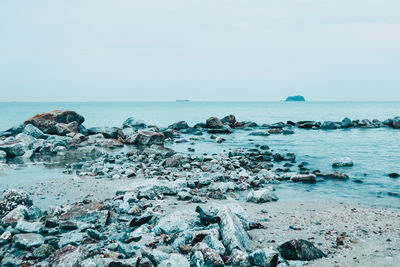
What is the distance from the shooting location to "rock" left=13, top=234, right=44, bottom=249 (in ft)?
19.5

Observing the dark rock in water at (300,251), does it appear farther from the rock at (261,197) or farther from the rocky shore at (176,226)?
the rock at (261,197)

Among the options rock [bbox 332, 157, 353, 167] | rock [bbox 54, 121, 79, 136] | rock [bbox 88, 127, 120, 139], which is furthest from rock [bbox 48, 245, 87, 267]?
rock [bbox 54, 121, 79, 136]

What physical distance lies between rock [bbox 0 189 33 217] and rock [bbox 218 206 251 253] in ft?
18.0

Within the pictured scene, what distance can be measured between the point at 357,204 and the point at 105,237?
269 inches

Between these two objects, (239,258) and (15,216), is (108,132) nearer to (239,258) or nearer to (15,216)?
(15,216)

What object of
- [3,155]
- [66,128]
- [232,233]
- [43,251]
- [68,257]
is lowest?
[3,155]

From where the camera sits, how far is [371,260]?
5332 mm

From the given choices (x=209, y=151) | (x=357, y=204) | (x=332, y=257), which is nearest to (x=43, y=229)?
(x=332, y=257)

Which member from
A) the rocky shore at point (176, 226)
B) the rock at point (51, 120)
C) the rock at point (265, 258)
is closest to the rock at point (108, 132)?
the rock at point (51, 120)

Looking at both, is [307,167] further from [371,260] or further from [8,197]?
[8,197]

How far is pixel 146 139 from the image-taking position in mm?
24719

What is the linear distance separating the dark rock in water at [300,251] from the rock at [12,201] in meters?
6.66

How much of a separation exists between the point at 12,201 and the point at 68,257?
4.13 m

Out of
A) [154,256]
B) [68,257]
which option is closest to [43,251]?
[68,257]
